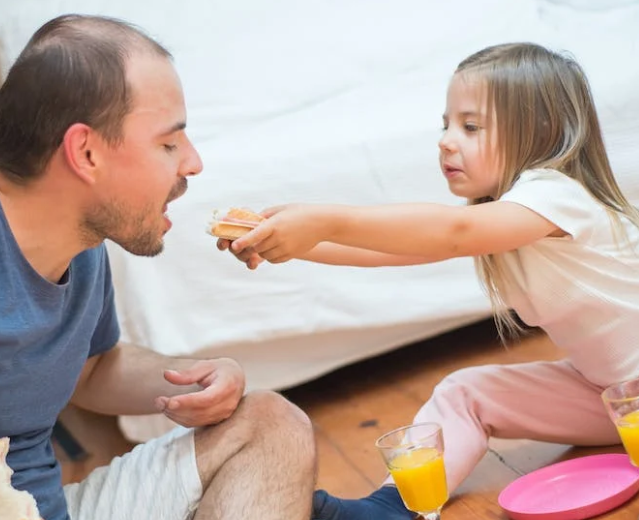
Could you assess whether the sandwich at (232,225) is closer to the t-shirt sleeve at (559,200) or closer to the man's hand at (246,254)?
the man's hand at (246,254)

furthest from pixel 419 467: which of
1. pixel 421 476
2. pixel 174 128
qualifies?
pixel 174 128

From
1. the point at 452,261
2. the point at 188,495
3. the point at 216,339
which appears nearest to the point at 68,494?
the point at 188,495

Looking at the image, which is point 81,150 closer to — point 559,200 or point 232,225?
point 232,225

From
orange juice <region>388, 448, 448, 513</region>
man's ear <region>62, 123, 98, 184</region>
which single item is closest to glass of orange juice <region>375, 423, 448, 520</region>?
orange juice <region>388, 448, 448, 513</region>

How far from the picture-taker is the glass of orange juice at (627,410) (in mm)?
1325

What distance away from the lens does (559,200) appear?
1484mm

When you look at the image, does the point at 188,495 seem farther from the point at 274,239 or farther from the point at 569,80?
the point at 569,80

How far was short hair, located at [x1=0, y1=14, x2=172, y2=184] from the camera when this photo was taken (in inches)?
49.8

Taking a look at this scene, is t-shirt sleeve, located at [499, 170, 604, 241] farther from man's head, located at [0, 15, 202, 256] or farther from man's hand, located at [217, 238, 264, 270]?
man's head, located at [0, 15, 202, 256]

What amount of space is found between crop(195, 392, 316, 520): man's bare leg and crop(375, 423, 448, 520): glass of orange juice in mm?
113

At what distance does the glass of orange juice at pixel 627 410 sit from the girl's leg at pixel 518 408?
29 centimetres

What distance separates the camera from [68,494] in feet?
4.58

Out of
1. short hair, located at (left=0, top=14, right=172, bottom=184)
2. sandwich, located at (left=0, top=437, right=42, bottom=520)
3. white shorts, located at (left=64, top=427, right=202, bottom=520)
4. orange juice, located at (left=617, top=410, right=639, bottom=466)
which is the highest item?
short hair, located at (left=0, top=14, right=172, bottom=184)

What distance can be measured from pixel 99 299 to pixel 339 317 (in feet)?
2.38
